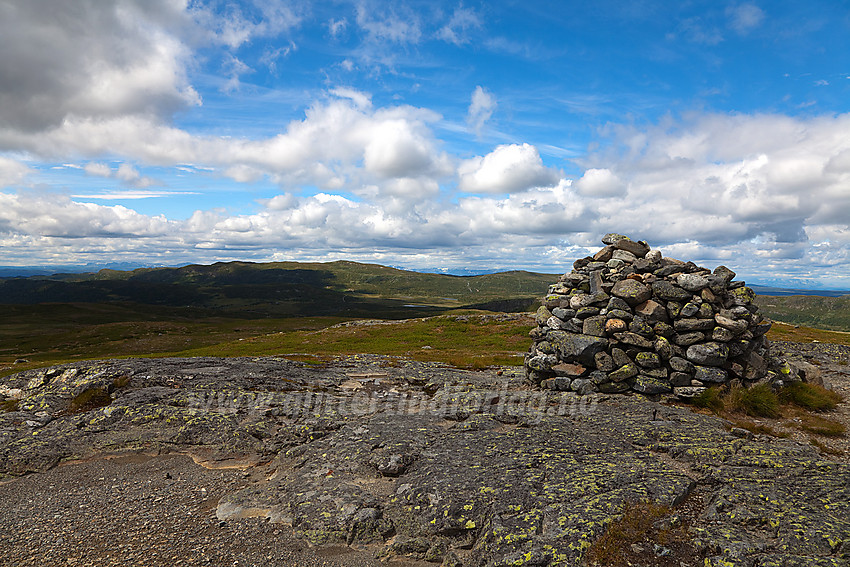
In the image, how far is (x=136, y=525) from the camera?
1185cm

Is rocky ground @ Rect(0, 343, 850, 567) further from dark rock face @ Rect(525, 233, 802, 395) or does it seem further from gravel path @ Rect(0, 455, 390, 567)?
dark rock face @ Rect(525, 233, 802, 395)

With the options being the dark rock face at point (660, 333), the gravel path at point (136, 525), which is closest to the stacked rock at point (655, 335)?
the dark rock face at point (660, 333)

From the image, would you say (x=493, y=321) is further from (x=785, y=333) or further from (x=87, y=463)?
(x=87, y=463)

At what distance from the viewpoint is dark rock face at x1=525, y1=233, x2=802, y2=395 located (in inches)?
905

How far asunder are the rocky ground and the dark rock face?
2.46 metres

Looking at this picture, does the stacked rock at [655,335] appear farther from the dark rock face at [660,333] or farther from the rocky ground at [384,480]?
the rocky ground at [384,480]

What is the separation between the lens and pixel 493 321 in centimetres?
8356

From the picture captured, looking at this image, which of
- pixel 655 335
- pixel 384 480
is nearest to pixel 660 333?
pixel 655 335

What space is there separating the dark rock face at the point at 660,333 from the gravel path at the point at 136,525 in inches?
721

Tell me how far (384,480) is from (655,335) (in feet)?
61.7

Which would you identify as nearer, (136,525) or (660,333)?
(136,525)

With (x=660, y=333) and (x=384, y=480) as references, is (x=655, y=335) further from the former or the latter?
(x=384, y=480)

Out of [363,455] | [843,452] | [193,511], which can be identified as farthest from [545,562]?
[843,452]

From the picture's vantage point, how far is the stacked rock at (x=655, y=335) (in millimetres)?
22953
